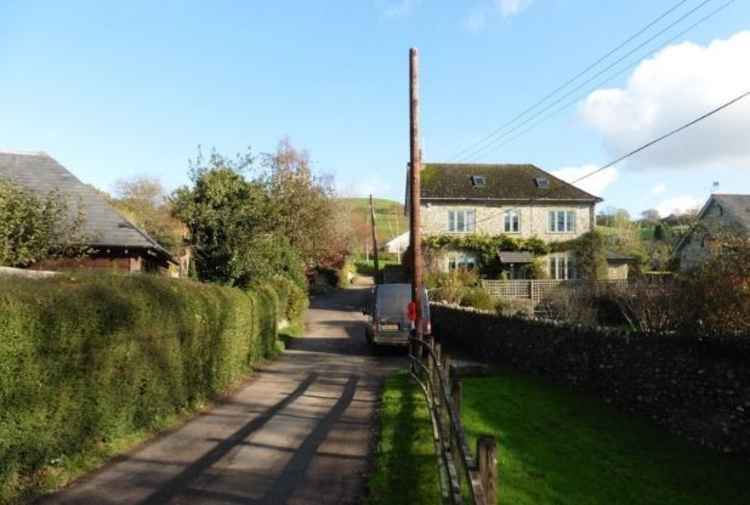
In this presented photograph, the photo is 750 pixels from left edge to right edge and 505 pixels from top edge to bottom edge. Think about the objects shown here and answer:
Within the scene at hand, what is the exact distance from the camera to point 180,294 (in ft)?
39.4

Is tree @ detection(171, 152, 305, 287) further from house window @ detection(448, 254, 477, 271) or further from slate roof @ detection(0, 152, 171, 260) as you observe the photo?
house window @ detection(448, 254, 477, 271)

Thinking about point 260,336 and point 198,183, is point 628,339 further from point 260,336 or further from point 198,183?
point 198,183

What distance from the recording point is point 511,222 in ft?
166

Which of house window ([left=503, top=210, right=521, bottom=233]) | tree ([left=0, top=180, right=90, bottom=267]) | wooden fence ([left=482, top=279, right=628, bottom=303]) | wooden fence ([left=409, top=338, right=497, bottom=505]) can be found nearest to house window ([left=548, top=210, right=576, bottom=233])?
house window ([left=503, top=210, right=521, bottom=233])

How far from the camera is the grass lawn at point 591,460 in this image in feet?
29.3

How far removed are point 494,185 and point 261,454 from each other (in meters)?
44.7

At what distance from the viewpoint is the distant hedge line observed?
22.6 ft

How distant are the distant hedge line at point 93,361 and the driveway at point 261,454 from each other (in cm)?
49

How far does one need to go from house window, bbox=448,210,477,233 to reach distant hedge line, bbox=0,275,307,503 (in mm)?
36896

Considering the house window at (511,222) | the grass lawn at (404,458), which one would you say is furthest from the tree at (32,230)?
the house window at (511,222)

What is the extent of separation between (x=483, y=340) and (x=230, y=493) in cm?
1673

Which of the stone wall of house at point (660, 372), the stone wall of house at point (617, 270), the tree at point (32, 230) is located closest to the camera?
the stone wall of house at point (660, 372)

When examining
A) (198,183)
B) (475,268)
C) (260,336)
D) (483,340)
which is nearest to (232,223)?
(198,183)

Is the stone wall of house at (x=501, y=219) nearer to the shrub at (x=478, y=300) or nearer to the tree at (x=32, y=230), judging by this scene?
the shrub at (x=478, y=300)
